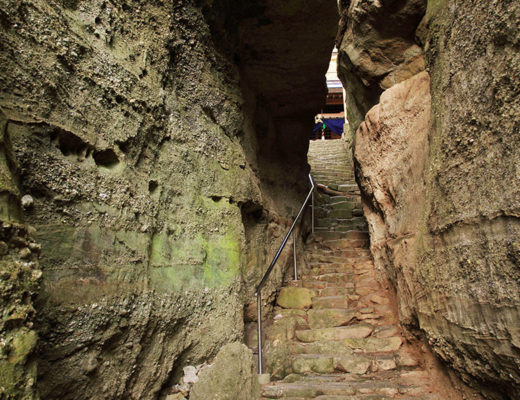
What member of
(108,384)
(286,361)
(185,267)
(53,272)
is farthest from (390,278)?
(53,272)

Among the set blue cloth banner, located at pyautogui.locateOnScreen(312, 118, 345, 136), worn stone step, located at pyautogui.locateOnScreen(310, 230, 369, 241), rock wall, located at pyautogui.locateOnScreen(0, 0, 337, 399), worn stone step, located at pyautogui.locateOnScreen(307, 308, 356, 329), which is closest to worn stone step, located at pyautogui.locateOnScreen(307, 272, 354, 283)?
worn stone step, located at pyautogui.locateOnScreen(307, 308, 356, 329)

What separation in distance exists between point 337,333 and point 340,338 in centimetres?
7

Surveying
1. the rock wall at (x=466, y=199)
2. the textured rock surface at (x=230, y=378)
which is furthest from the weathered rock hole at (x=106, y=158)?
the rock wall at (x=466, y=199)

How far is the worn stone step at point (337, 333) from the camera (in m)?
3.80

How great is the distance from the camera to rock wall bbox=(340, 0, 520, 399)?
1.88 metres

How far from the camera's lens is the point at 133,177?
2.55 meters

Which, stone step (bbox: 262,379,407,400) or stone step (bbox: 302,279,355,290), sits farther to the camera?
stone step (bbox: 302,279,355,290)

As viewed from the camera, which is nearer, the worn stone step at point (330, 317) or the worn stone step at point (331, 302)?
the worn stone step at point (330, 317)

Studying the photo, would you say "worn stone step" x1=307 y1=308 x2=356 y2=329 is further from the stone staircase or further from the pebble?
the pebble

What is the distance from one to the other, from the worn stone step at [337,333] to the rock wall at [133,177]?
0.88 metres

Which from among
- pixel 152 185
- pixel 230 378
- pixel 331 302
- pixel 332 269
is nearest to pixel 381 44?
pixel 332 269

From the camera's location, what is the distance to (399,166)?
395 cm

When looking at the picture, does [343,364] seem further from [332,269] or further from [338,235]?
[338,235]

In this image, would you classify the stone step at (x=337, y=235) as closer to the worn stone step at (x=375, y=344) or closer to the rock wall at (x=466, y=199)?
the rock wall at (x=466, y=199)
